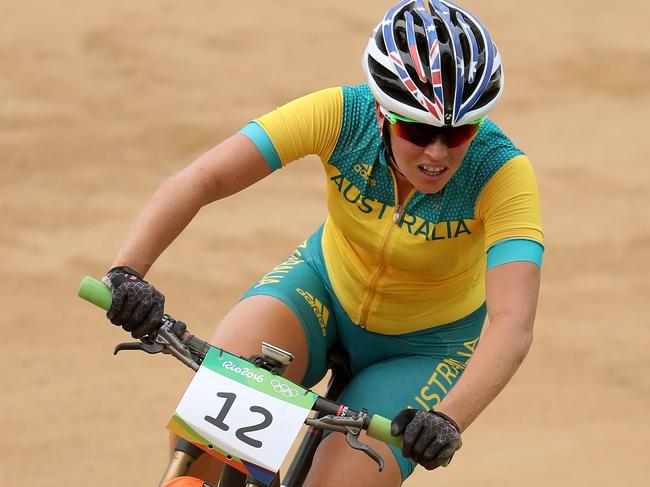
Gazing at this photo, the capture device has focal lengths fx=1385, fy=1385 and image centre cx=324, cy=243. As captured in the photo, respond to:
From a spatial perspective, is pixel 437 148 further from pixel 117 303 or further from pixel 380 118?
pixel 117 303

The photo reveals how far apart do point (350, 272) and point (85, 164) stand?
5.81m

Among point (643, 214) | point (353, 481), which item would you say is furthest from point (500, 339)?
point (643, 214)

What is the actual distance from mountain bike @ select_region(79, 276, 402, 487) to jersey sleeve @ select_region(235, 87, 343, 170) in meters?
0.79

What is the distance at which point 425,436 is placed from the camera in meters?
3.64

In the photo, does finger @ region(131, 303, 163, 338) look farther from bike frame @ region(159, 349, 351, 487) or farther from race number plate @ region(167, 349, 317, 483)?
bike frame @ region(159, 349, 351, 487)

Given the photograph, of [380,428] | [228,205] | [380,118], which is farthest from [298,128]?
[228,205]

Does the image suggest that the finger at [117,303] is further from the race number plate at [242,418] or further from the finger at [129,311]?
the race number plate at [242,418]

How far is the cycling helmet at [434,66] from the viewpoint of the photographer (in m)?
4.10

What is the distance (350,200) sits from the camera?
4.58 meters

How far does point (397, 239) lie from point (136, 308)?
109cm

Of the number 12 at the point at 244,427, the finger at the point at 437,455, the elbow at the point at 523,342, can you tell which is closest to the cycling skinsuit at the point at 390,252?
the elbow at the point at 523,342

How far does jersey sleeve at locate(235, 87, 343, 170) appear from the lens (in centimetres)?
442

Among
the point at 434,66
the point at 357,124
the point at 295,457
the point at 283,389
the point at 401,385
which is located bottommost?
the point at 295,457

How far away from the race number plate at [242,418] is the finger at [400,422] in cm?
23
